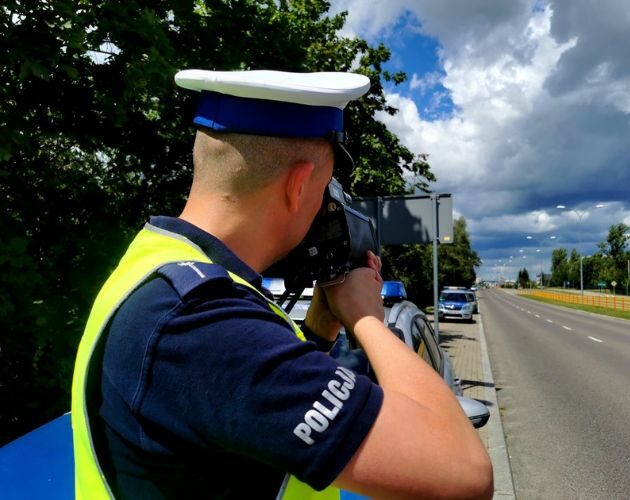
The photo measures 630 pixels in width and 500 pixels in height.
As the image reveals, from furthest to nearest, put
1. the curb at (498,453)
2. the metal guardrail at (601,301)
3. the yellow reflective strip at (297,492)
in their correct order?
the metal guardrail at (601,301) → the curb at (498,453) → the yellow reflective strip at (297,492)

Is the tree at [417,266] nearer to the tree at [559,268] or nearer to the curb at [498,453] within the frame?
the curb at [498,453]

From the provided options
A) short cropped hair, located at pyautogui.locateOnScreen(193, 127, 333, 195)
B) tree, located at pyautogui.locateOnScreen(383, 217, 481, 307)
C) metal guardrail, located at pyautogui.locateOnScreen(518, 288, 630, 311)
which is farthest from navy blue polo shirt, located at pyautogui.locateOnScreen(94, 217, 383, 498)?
metal guardrail, located at pyautogui.locateOnScreen(518, 288, 630, 311)

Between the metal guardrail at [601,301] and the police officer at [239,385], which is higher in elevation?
the police officer at [239,385]

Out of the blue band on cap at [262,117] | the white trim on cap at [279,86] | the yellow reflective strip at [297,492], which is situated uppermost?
the white trim on cap at [279,86]

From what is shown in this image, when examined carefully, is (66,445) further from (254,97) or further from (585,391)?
(585,391)

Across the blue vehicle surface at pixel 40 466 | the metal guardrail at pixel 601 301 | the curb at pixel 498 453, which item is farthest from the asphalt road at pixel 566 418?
the metal guardrail at pixel 601 301

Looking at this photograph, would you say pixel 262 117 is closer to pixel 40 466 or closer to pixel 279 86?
pixel 279 86

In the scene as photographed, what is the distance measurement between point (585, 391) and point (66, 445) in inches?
349

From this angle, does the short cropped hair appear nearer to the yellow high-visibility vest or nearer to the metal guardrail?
the yellow high-visibility vest

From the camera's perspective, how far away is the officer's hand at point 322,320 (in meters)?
1.28

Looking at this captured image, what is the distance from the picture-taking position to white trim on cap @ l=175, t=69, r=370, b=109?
916 millimetres

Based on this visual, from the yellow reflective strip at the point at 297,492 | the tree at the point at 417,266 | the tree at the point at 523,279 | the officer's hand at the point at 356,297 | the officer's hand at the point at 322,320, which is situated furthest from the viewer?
the tree at the point at 523,279

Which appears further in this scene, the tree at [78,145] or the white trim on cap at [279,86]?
the tree at [78,145]

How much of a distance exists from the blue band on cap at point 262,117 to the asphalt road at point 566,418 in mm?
4632
